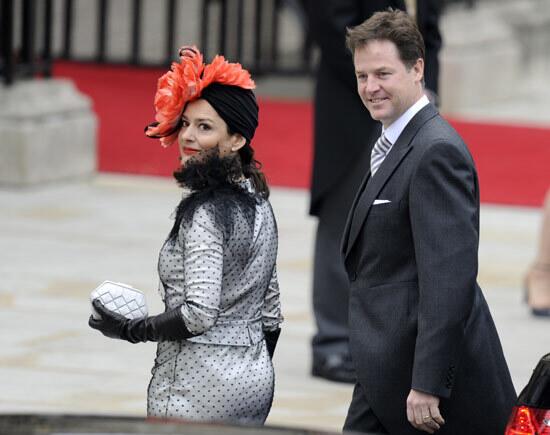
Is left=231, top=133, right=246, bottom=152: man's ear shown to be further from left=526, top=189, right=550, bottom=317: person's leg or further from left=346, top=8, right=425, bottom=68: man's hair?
left=526, top=189, right=550, bottom=317: person's leg

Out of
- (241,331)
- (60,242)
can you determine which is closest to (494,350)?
(241,331)

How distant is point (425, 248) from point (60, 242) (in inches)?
274

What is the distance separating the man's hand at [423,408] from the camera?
4.30m

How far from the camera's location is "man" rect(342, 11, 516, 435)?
4305 mm

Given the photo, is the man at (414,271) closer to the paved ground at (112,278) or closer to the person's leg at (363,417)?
the person's leg at (363,417)

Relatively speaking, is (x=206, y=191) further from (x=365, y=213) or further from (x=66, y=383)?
(x=66, y=383)

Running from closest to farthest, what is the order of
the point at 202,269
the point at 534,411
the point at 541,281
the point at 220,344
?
the point at 534,411 → the point at 202,269 → the point at 220,344 → the point at 541,281

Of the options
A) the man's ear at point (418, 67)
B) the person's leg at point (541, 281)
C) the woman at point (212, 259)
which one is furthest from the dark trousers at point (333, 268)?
the woman at point (212, 259)

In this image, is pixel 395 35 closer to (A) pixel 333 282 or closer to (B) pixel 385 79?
(B) pixel 385 79

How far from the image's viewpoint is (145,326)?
13.9ft

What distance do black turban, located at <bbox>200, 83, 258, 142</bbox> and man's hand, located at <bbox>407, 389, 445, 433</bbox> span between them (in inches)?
31.6

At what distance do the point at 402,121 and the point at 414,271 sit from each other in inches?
16.3

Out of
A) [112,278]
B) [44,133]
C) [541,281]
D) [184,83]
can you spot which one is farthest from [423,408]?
[44,133]

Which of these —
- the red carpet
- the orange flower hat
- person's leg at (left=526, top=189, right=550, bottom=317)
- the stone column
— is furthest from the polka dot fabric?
the red carpet
